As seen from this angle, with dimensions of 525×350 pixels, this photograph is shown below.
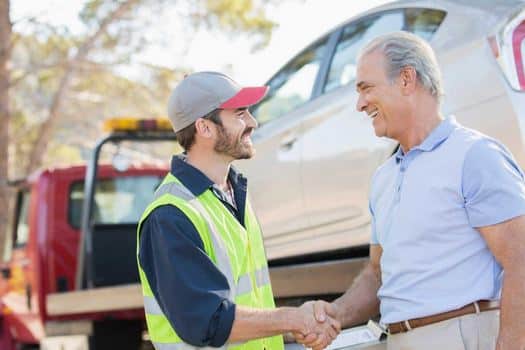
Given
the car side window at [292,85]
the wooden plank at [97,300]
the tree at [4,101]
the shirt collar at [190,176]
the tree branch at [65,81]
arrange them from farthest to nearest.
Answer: the tree branch at [65,81], the tree at [4,101], the wooden plank at [97,300], the car side window at [292,85], the shirt collar at [190,176]

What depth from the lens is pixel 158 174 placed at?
732cm

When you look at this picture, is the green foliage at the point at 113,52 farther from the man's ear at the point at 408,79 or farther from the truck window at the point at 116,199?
the man's ear at the point at 408,79

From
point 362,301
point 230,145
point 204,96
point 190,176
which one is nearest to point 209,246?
point 190,176

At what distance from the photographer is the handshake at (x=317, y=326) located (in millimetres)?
2740

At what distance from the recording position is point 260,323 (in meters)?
2.58

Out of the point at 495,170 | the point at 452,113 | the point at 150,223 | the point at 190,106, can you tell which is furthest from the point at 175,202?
the point at 452,113

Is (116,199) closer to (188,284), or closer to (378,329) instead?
(378,329)

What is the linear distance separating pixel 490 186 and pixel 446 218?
0.18 m

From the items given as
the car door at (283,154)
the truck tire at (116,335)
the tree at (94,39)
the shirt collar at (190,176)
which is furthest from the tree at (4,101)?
the shirt collar at (190,176)

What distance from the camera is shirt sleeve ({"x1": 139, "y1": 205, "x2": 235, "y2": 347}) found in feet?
8.19

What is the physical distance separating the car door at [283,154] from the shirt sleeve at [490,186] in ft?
7.44

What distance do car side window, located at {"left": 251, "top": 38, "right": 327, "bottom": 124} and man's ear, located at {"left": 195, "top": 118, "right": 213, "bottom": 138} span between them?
210 cm

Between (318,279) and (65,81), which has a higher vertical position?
(65,81)

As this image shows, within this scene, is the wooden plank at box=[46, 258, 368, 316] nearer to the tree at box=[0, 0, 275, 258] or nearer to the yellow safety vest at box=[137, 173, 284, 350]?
the yellow safety vest at box=[137, 173, 284, 350]
